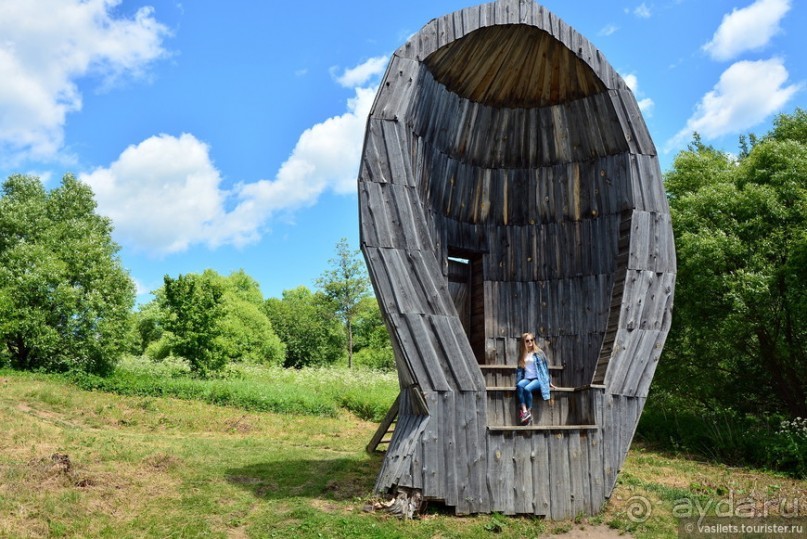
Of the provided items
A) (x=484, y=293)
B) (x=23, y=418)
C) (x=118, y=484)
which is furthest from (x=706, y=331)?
(x=23, y=418)

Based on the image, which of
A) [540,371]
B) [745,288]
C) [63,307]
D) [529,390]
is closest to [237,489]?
[529,390]

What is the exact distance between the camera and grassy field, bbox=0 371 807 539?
6980 mm

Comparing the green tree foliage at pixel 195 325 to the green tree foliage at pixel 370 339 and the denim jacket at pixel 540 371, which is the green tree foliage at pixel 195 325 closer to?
the green tree foliage at pixel 370 339

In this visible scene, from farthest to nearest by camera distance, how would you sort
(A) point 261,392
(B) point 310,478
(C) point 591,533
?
(A) point 261,392 → (B) point 310,478 → (C) point 591,533

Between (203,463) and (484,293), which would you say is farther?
(484,293)

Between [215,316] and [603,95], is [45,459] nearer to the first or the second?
[603,95]

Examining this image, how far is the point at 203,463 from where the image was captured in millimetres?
10375

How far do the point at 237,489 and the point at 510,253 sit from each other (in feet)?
20.5

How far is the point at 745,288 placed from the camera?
44.4ft

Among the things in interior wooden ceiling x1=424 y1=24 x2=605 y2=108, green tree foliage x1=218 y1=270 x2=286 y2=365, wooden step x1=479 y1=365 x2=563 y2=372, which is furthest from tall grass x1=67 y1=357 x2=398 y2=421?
green tree foliage x1=218 y1=270 x2=286 y2=365

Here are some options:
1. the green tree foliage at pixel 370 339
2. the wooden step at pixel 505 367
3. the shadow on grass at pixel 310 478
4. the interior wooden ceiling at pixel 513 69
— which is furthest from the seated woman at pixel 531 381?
the green tree foliage at pixel 370 339

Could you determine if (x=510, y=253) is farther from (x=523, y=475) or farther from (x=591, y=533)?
(x=591, y=533)

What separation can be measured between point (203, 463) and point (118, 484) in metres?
1.86

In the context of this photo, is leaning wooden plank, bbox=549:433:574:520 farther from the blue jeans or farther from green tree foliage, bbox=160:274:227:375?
green tree foliage, bbox=160:274:227:375
